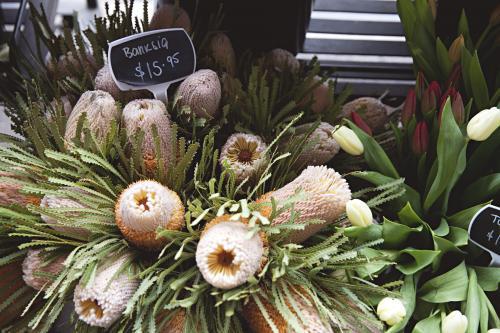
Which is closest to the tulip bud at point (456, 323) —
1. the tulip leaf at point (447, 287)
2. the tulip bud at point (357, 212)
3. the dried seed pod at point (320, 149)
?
the tulip leaf at point (447, 287)

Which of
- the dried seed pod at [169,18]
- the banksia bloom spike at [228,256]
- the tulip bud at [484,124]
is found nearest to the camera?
the banksia bloom spike at [228,256]

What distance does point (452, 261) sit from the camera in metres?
0.69

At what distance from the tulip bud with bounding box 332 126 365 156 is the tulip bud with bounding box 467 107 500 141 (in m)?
0.14

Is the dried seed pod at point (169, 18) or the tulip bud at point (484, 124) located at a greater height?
the dried seed pod at point (169, 18)

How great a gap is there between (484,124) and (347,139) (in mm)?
164

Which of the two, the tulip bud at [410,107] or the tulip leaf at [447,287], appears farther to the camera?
the tulip bud at [410,107]

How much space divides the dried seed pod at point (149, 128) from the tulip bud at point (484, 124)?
37 centimetres

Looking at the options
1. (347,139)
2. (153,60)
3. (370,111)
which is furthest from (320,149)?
(153,60)

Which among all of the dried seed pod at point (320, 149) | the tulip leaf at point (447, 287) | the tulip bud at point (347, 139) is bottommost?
the tulip leaf at point (447, 287)

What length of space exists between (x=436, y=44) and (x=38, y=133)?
0.56 m

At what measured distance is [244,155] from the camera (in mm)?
679

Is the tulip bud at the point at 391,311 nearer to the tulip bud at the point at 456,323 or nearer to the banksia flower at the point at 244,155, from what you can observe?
the tulip bud at the point at 456,323

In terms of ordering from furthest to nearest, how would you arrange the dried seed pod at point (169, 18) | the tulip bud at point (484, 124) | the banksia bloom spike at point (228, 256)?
the dried seed pod at point (169, 18) < the tulip bud at point (484, 124) < the banksia bloom spike at point (228, 256)

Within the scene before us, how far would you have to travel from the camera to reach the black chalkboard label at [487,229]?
62 cm
